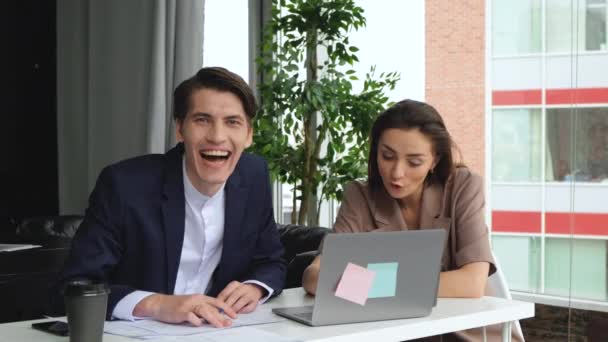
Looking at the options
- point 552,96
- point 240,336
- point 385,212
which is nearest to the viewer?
point 240,336

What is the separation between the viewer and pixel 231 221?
2223 mm

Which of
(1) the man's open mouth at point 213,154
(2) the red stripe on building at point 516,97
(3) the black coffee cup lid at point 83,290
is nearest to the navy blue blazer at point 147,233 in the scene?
(1) the man's open mouth at point 213,154

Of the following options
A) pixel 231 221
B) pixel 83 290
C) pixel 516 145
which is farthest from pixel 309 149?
pixel 83 290

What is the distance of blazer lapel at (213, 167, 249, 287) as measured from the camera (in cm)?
222

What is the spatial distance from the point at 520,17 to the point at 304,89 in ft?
3.82

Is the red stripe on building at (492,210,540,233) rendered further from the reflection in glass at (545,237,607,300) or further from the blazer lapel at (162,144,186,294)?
the blazer lapel at (162,144,186,294)

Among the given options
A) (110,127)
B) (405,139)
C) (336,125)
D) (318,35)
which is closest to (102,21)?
(110,127)

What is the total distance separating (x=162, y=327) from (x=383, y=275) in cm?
51

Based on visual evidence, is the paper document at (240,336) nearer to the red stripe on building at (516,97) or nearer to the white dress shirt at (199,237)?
the white dress shirt at (199,237)

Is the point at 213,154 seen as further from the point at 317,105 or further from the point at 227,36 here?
the point at 227,36

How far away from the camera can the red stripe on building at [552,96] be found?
371cm

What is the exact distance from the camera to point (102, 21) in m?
5.38

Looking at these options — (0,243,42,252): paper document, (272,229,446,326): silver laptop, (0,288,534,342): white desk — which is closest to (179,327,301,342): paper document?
(0,288,534,342): white desk

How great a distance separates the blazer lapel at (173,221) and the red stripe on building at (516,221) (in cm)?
235
